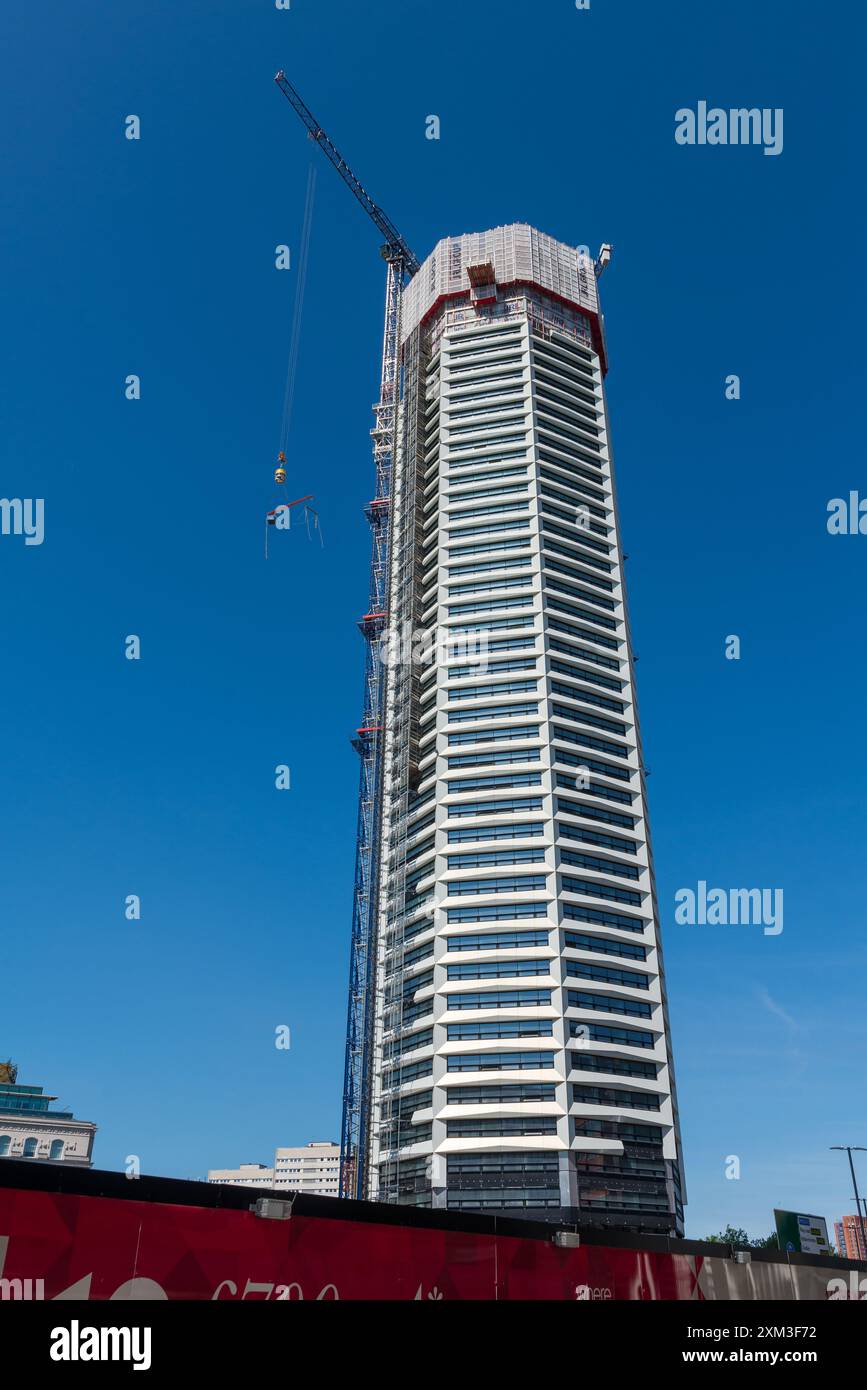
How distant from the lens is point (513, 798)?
9906cm

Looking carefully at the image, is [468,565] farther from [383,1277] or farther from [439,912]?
[383,1277]

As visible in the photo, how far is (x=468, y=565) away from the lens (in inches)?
4493

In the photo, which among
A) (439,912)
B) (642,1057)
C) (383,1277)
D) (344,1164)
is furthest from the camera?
(344,1164)

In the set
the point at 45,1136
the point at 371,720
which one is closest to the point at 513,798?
the point at 371,720

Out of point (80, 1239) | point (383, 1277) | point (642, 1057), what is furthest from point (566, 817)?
point (80, 1239)

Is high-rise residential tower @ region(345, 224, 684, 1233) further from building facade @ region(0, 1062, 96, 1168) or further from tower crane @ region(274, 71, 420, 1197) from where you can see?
building facade @ region(0, 1062, 96, 1168)

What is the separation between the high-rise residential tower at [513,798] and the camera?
85125 mm

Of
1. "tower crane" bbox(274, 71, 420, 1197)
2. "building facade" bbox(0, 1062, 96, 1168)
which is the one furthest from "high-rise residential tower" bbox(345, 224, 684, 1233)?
"building facade" bbox(0, 1062, 96, 1168)

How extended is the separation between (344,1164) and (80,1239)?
9335 centimetres

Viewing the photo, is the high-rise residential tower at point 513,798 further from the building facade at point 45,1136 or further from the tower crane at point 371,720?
the building facade at point 45,1136

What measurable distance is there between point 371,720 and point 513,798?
3305cm

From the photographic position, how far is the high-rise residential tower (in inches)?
3351

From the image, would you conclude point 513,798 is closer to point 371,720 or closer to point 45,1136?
point 371,720
